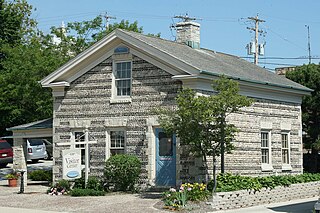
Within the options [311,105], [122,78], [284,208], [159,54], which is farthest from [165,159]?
[311,105]

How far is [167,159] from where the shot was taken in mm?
22969

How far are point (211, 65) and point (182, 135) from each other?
464cm

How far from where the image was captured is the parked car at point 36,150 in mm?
40469

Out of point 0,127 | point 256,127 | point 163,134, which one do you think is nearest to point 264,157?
point 256,127

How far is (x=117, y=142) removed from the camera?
24.2 metres

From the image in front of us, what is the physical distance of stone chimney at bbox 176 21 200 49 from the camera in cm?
2730

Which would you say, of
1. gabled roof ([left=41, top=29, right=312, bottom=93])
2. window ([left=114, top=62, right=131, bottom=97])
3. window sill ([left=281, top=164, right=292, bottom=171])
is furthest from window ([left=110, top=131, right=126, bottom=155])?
window sill ([left=281, top=164, right=292, bottom=171])

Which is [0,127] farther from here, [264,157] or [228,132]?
[228,132]

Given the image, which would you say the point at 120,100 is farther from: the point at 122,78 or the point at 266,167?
the point at 266,167

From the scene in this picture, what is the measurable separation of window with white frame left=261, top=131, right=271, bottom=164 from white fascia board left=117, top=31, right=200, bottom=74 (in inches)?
211

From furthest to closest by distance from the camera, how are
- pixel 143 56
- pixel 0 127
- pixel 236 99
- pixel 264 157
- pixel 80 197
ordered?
pixel 0 127 → pixel 264 157 → pixel 143 56 → pixel 80 197 → pixel 236 99

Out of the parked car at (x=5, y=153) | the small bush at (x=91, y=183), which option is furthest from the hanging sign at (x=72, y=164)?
the parked car at (x=5, y=153)

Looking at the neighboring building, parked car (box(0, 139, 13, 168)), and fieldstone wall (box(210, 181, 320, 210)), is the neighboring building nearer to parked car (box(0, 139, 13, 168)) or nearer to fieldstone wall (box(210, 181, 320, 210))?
fieldstone wall (box(210, 181, 320, 210))

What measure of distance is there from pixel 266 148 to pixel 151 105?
18.0 ft
